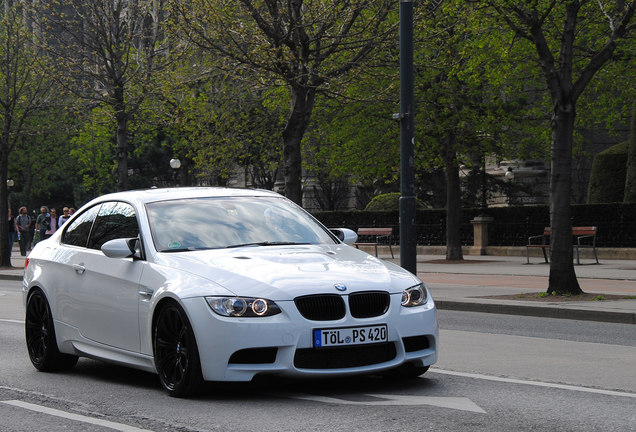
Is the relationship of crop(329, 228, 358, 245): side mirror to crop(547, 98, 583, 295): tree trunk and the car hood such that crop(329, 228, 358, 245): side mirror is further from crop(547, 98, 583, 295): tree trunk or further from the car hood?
crop(547, 98, 583, 295): tree trunk

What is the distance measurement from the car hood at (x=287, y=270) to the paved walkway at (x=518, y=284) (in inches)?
256

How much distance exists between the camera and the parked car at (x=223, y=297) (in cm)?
609

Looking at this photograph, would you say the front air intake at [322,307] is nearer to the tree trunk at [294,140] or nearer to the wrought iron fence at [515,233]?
the tree trunk at [294,140]

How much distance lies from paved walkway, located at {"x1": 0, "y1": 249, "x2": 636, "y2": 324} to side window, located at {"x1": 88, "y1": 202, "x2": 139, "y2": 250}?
7.08 meters

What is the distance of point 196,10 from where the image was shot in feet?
63.1

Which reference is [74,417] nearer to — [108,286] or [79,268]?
[108,286]

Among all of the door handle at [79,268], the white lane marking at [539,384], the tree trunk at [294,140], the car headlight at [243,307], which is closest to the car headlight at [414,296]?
the car headlight at [243,307]

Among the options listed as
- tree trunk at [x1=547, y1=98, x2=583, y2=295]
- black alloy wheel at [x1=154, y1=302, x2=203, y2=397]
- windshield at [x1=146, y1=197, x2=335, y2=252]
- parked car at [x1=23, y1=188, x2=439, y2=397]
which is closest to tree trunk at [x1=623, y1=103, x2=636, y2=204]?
tree trunk at [x1=547, y1=98, x2=583, y2=295]

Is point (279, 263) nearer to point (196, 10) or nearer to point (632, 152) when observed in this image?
point (196, 10)

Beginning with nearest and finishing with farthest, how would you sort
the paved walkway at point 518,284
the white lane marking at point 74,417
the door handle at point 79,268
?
the white lane marking at point 74,417
the door handle at point 79,268
the paved walkway at point 518,284

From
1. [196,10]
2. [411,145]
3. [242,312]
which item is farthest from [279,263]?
[196,10]

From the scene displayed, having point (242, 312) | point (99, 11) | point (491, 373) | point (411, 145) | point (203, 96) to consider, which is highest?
point (99, 11)

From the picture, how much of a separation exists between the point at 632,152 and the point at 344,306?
23.4 m

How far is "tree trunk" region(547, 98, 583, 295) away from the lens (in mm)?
14734
